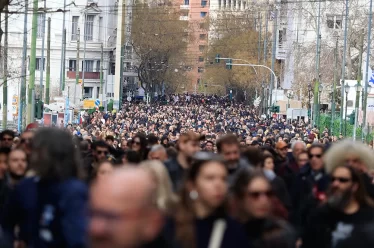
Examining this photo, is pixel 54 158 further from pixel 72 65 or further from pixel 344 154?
pixel 72 65

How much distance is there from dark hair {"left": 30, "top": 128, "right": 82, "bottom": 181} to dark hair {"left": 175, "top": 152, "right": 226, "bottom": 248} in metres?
0.66

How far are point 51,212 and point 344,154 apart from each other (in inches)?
139

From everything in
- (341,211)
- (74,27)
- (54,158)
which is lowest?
(341,211)

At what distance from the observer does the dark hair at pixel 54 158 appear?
6988 millimetres

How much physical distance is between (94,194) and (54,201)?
247 centimetres

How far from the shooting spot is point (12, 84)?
7612cm

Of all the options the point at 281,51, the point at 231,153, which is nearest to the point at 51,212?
the point at 231,153

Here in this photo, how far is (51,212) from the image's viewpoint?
22.9ft

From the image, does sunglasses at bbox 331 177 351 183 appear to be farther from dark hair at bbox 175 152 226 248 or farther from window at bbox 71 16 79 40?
window at bbox 71 16 79 40

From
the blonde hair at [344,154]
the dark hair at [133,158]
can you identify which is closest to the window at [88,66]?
the dark hair at [133,158]

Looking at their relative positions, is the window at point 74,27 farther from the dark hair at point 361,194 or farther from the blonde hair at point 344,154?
the dark hair at point 361,194

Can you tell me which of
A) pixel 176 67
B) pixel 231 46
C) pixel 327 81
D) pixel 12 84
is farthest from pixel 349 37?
pixel 176 67

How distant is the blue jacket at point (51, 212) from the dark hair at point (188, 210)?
55 centimetres

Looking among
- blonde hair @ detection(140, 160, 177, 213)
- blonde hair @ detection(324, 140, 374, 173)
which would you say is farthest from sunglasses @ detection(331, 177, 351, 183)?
blonde hair @ detection(140, 160, 177, 213)
